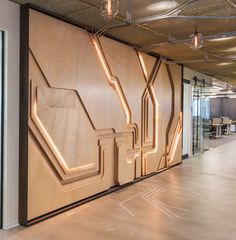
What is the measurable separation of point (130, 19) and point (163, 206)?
2938mm

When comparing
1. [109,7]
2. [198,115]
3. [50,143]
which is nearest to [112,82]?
[50,143]

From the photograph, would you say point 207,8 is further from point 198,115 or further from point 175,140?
point 198,115

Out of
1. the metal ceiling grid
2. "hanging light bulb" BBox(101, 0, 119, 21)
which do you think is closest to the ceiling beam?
the metal ceiling grid

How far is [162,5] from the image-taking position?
3.67m

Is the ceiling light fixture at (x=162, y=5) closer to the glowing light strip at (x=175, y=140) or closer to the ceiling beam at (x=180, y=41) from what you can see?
the ceiling beam at (x=180, y=41)

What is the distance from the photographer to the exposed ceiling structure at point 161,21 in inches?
143

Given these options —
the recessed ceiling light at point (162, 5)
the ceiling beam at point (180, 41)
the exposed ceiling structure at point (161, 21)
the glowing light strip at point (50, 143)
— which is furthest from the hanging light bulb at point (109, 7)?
the ceiling beam at point (180, 41)

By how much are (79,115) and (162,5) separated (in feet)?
6.80

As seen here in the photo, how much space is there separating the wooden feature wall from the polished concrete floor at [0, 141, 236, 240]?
0.33 m

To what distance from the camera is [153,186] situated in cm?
570

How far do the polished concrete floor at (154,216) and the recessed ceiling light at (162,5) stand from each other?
2.92 metres

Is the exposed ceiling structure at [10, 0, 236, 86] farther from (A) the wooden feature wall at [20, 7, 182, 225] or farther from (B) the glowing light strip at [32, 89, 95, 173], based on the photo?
(B) the glowing light strip at [32, 89, 95, 173]

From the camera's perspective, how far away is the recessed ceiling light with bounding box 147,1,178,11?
141 inches

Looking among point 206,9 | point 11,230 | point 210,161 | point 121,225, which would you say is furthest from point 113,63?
point 210,161
